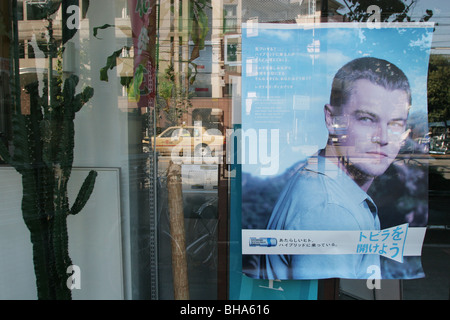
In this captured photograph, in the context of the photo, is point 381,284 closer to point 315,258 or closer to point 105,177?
point 315,258

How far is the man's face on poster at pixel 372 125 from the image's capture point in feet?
7.46

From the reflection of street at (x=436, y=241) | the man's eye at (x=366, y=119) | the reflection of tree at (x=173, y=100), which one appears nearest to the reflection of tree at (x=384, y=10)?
the man's eye at (x=366, y=119)

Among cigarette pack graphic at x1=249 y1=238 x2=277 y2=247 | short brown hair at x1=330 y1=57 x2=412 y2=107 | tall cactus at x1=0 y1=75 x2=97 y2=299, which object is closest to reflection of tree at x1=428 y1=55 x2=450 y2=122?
short brown hair at x1=330 y1=57 x2=412 y2=107

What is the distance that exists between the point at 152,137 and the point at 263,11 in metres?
1.25

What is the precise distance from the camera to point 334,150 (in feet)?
7.64

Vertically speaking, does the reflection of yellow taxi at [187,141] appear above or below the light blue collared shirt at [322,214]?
above

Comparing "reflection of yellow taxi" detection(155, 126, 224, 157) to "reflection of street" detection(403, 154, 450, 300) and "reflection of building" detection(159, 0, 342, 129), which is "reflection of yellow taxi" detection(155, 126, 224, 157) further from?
"reflection of street" detection(403, 154, 450, 300)

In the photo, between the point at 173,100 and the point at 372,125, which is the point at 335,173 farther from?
the point at 173,100

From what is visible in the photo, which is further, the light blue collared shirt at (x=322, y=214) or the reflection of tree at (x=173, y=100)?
the reflection of tree at (x=173, y=100)

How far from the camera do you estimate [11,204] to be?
8.11ft

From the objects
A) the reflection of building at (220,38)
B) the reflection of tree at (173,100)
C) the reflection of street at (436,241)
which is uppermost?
the reflection of building at (220,38)

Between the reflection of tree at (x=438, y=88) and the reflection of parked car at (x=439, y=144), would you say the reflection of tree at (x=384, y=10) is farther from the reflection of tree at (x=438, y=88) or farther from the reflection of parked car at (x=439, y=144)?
the reflection of parked car at (x=439, y=144)

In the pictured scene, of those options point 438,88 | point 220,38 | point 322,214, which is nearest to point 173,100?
point 220,38

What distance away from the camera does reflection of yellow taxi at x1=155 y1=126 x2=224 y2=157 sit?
2.57 meters
